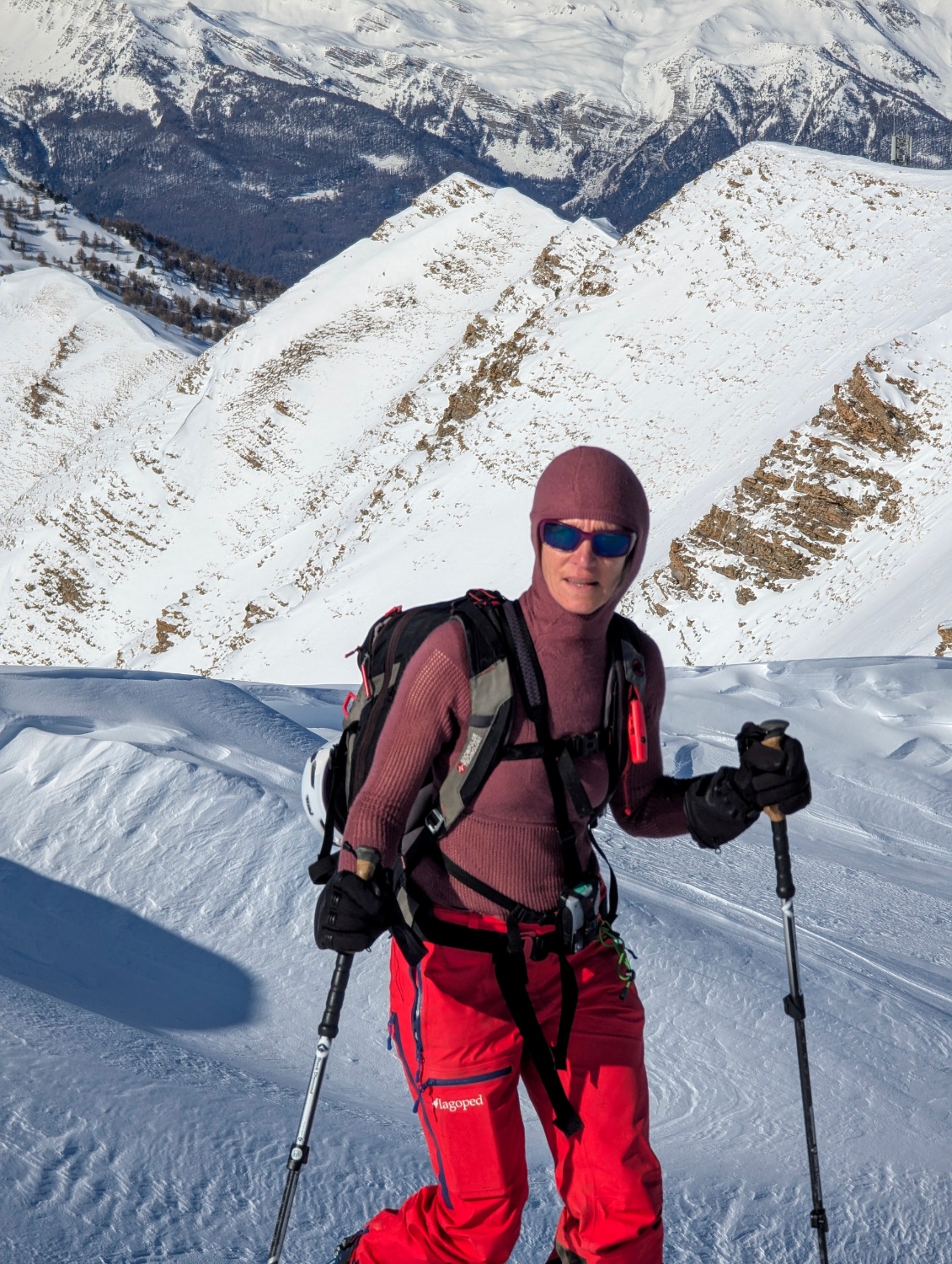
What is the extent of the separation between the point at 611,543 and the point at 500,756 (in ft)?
1.85

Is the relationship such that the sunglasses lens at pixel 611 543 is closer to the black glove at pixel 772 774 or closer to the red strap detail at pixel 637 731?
the red strap detail at pixel 637 731

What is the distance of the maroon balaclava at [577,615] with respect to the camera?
2727 millimetres

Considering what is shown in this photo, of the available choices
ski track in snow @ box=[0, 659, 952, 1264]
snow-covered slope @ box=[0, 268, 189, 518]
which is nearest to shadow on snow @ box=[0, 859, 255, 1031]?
ski track in snow @ box=[0, 659, 952, 1264]

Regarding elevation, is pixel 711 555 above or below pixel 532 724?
below

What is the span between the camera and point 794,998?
306 centimetres

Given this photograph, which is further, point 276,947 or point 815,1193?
point 276,947

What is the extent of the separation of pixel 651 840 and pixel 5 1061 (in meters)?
4.00

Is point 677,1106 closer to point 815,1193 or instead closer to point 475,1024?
point 815,1193

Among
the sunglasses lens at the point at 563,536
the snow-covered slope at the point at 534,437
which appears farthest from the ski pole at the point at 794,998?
the snow-covered slope at the point at 534,437

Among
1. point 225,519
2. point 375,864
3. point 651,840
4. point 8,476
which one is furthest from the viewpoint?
point 8,476

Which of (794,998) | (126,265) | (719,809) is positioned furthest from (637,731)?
(126,265)

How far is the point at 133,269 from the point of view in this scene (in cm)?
14300

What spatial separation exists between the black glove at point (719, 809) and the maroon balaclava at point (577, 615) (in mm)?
371

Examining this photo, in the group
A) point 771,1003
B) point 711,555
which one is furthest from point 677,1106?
point 711,555
